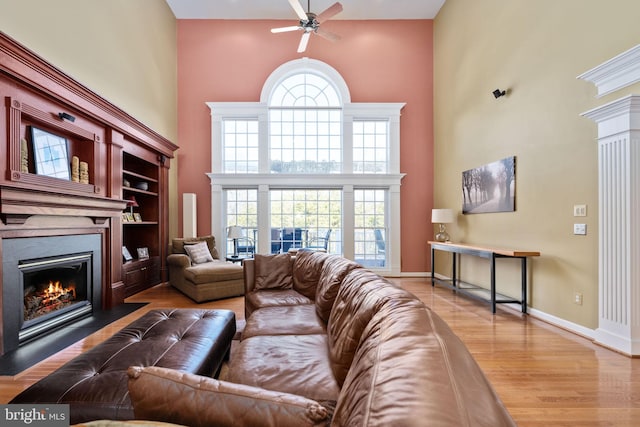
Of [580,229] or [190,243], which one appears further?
[190,243]

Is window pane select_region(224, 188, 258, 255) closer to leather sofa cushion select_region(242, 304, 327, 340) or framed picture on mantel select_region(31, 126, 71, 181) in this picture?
framed picture on mantel select_region(31, 126, 71, 181)

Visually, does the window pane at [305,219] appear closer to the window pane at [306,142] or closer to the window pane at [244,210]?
the window pane at [244,210]

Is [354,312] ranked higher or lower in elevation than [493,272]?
higher

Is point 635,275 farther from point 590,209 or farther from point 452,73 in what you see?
point 452,73

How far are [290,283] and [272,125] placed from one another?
3949 millimetres

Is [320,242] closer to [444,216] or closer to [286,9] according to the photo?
[444,216]

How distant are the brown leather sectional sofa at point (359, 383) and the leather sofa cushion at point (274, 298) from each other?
1022mm

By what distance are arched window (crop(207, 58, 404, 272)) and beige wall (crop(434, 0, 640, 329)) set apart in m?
1.50

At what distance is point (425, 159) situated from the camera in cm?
617

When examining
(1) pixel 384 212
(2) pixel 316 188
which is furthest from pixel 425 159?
(2) pixel 316 188

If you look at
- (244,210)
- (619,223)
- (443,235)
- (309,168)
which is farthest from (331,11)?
(619,223)

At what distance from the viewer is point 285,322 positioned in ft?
7.14

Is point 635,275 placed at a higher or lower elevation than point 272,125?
lower

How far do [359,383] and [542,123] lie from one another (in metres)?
3.99
